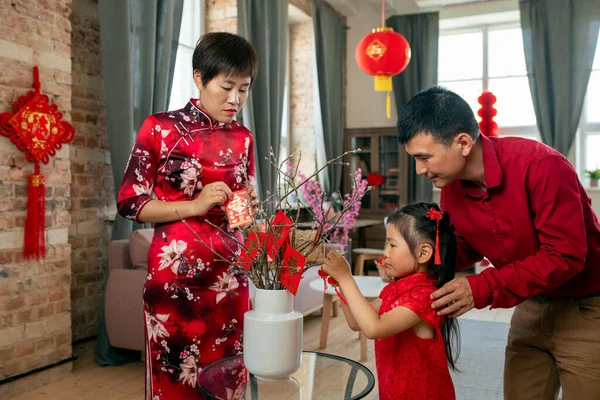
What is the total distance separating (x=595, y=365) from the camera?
1420 millimetres

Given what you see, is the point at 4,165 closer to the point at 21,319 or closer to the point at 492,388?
the point at 21,319

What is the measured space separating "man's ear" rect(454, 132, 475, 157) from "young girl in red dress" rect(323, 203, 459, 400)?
166 millimetres

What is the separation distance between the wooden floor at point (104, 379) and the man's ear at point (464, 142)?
1.64 meters

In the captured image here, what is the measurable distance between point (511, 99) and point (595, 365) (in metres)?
5.93

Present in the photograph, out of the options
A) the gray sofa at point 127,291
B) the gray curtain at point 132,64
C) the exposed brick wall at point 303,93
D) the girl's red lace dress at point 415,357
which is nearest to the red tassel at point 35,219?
the gray sofa at point 127,291

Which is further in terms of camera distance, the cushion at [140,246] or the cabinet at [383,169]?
the cabinet at [383,169]

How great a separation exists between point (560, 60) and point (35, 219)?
19.0 feet

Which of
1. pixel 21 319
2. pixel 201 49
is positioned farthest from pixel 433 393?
pixel 21 319

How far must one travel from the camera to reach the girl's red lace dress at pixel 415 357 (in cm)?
139

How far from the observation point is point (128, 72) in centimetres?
330

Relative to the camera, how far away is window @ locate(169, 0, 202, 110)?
4.47 m

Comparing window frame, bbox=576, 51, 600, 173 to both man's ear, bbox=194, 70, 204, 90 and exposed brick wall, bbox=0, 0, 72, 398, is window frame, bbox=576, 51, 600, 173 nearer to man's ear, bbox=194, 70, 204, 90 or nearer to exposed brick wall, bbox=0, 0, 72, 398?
exposed brick wall, bbox=0, 0, 72, 398

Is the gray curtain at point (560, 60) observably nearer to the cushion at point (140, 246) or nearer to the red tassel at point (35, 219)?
the cushion at point (140, 246)

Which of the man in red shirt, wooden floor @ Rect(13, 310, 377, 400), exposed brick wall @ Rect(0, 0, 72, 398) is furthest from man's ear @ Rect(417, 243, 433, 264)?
exposed brick wall @ Rect(0, 0, 72, 398)
